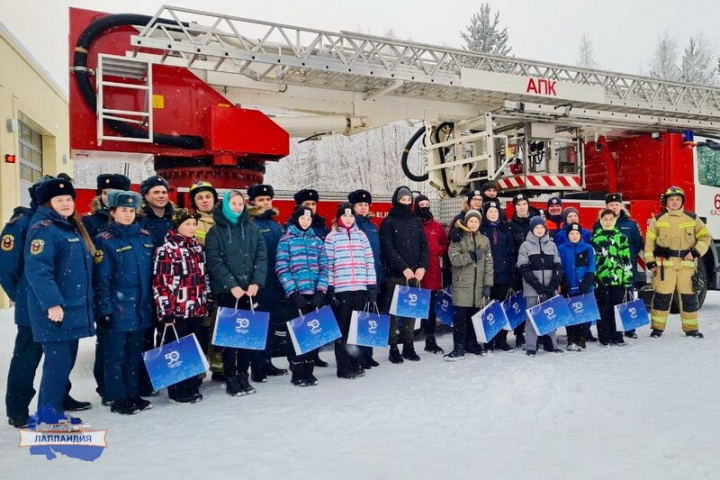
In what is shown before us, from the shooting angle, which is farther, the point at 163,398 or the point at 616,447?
the point at 163,398

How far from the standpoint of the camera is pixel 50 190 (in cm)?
399

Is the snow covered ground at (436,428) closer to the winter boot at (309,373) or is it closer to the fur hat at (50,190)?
the winter boot at (309,373)

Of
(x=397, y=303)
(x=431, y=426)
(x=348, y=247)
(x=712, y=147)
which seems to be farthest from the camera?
(x=712, y=147)

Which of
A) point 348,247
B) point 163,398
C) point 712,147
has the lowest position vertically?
point 163,398

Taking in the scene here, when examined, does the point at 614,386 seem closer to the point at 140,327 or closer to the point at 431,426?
the point at 431,426

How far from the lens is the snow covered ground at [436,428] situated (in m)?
3.20

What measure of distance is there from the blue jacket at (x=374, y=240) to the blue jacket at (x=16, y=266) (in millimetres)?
2982

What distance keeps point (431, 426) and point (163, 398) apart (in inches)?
94.4

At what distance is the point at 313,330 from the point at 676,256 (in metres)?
4.96

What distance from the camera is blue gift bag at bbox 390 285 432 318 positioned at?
230 inches

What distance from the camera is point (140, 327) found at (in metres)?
4.47

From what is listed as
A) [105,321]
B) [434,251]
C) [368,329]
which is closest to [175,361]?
[105,321]

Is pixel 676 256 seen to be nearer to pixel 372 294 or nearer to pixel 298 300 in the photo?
pixel 372 294

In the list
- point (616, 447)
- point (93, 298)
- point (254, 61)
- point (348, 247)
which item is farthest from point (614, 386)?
point (254, 61)
